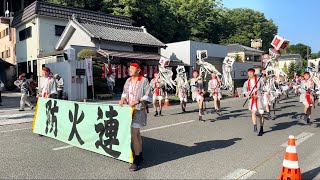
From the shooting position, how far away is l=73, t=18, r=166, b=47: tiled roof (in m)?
25.9

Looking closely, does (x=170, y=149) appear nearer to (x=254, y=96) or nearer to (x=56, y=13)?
(x=254, y=96)

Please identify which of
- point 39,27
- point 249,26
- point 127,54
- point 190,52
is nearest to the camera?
point 127,54

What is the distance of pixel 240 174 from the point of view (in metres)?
5.27

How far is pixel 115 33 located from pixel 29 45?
8.64 metres

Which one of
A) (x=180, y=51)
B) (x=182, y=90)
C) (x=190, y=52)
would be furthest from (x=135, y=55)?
(x=182, y=90)

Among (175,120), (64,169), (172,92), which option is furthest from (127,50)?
(64,169)

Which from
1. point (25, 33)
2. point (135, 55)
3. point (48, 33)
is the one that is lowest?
point (135, 55)

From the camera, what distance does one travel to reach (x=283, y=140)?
810 cm

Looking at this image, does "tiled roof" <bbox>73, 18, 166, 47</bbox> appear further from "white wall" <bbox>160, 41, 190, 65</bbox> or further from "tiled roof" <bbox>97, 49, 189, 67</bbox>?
"white wall" <bbox>160, 41, 190, 65</bbox>

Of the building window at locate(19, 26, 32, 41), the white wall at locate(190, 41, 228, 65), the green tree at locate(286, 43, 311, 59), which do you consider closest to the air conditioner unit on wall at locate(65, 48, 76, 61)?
the building window at locate(19, 26, 32, 41)

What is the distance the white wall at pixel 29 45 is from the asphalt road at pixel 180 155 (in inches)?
765

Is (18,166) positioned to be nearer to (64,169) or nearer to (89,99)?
(64,169)

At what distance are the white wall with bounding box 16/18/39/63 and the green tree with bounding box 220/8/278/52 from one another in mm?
37140

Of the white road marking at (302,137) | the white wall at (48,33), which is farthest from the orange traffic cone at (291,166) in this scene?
the white wall at (48,33)
